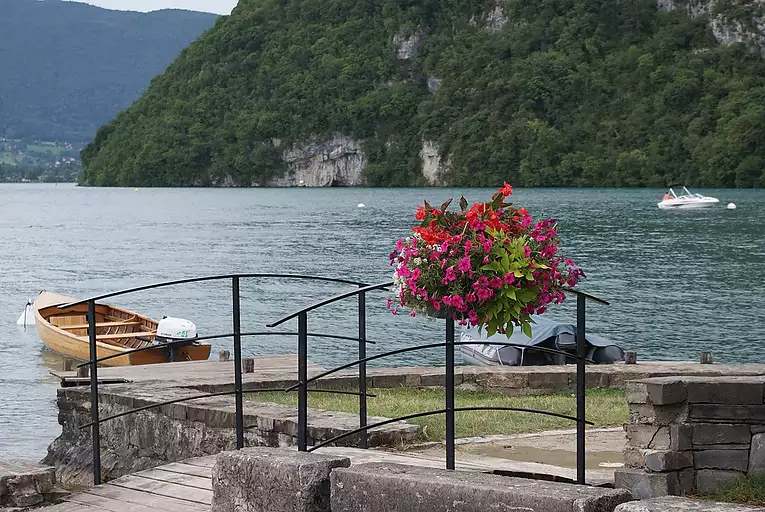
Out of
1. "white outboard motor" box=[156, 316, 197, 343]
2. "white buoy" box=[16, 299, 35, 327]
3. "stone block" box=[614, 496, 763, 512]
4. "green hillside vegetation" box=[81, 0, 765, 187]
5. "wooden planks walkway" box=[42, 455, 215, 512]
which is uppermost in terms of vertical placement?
"green hillside vegetation" box=[81, 0, 765, 187]

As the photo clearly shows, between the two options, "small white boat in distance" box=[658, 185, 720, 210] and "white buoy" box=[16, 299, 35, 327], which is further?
"small white boat in distance" box=[658, 185, 720, 210]

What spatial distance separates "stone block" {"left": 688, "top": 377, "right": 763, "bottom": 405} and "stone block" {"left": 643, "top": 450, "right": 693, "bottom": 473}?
1.02 feet

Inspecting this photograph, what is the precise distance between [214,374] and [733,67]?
147613 mm

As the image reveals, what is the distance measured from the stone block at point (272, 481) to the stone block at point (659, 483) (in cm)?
174

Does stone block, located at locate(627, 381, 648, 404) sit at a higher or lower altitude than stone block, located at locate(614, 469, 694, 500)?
higher

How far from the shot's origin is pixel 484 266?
631cm

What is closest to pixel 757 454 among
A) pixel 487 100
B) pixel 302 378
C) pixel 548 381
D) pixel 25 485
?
pixel 302 378

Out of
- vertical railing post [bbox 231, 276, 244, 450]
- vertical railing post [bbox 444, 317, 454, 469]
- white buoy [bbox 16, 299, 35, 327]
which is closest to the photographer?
vertical railing post [bbox 444, 317, 454, 469]

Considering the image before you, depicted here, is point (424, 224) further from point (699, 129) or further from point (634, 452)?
point (699, 129)

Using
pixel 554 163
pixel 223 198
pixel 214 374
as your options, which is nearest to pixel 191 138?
pixel 223 198

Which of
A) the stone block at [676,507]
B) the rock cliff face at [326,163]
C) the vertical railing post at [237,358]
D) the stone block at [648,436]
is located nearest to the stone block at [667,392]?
the stone block at [648,436]

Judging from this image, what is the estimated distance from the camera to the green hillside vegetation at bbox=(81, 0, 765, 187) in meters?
145

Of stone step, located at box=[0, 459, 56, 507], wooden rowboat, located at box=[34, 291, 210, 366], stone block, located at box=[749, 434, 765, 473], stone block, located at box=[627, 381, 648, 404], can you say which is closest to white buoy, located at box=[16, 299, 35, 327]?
wooden rowboat, located at box=[34, 291, 210, 366]

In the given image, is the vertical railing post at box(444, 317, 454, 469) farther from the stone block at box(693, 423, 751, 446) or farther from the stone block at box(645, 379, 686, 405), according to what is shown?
the stone block at box(693, 423, 751, 446)
